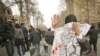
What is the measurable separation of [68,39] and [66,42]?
0.05 meters

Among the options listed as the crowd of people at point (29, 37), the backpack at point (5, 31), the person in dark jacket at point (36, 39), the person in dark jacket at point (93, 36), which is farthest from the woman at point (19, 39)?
the person in dark jacket at point (93, 36)

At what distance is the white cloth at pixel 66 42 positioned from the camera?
5.30m

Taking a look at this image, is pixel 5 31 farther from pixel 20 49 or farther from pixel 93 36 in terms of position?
pixel 93 36

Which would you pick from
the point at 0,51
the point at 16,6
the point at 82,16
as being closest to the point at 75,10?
the point at 82,16

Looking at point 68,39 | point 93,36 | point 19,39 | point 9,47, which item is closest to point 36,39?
point 19,39

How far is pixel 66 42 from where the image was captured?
5.40 m

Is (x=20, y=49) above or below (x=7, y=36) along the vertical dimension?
below

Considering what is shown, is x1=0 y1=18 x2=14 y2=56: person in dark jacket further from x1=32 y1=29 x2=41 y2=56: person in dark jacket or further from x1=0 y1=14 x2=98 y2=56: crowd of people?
x1=32 y1=29 x2=41 y2=56: person in dark jacket

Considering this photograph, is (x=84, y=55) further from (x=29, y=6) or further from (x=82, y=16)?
(x=29, y=6)

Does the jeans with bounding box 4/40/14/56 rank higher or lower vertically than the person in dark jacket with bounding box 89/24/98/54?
lower

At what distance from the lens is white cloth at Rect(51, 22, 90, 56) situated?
17.4ft

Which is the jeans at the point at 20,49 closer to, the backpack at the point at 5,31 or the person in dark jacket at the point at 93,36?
the backpack at the point at 5,31

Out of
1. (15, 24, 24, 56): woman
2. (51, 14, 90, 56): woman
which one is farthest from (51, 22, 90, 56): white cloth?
(15, 24, 24, 56): woman

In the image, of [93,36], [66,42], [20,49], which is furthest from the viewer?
[20,49]
